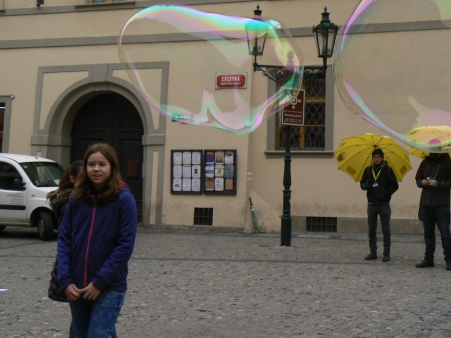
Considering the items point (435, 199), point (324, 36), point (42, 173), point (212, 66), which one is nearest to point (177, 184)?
point (42, 173)

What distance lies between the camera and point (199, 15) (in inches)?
350

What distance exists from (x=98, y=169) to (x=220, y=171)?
1262cm

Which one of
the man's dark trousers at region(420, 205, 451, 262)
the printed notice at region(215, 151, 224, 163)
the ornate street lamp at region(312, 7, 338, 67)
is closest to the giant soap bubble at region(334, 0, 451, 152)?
the man's dark trousers at region(420, 205, 451, 262)

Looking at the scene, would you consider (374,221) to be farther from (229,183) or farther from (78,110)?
(78,110)

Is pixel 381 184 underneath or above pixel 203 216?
above

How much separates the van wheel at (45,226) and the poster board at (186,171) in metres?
3.56

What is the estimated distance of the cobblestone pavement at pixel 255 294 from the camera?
623 centimetres

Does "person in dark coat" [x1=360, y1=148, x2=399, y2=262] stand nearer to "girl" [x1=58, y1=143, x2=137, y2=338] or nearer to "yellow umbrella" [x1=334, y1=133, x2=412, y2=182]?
"yellow umbrella" [x1=334, y1=133, x2=412, y2=182]

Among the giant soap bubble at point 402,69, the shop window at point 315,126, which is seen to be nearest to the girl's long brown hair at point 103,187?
the giant soap bubble at point 402,69

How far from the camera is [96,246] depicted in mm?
3988

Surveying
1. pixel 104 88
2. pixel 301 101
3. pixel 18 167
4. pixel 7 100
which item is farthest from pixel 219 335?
pixel 7 100

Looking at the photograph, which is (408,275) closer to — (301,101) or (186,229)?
(301,101)

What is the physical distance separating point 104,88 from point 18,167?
3750 millimetres

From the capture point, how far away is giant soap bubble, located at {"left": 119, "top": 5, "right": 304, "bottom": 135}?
27.8 ft
